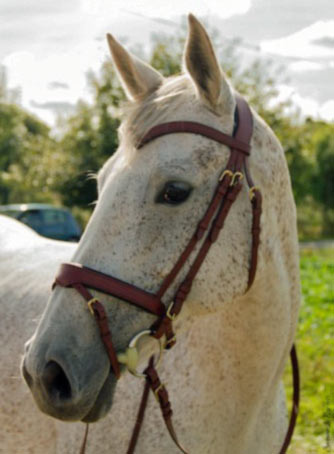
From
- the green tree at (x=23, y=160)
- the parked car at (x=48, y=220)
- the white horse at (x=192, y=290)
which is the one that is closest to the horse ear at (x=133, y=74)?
the white horse at (x=192, y=290)

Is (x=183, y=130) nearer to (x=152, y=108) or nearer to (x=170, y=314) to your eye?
(x=152, y=108)

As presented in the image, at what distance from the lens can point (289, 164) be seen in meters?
33.0

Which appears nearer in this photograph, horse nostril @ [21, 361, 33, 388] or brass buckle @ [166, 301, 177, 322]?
horse nostril @ [21, 361, 33, 388]

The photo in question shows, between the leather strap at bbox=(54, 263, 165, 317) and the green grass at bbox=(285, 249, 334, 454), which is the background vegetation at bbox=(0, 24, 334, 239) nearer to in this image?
the green grass at bbox=(285, 249, 334, 454)

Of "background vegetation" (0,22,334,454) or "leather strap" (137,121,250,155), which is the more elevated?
"leather strap" (137,121,250,155)

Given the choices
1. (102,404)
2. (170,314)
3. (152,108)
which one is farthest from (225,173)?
(102,404)

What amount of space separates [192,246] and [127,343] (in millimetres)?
455

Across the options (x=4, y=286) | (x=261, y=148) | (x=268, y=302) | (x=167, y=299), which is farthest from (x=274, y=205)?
(x=4, y=286)

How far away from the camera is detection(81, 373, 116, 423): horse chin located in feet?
7.95

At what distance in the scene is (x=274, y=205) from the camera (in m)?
2.87

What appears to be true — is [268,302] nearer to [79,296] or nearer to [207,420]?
[207,420]

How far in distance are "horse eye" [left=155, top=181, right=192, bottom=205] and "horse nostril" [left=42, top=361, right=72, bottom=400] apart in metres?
0.74

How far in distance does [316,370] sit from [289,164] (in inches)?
1037

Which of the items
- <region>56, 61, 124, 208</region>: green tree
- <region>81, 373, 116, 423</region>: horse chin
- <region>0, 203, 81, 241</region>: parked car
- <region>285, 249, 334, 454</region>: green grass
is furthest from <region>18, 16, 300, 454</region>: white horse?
<region>56, 61, 124, 208</region>: green tree
